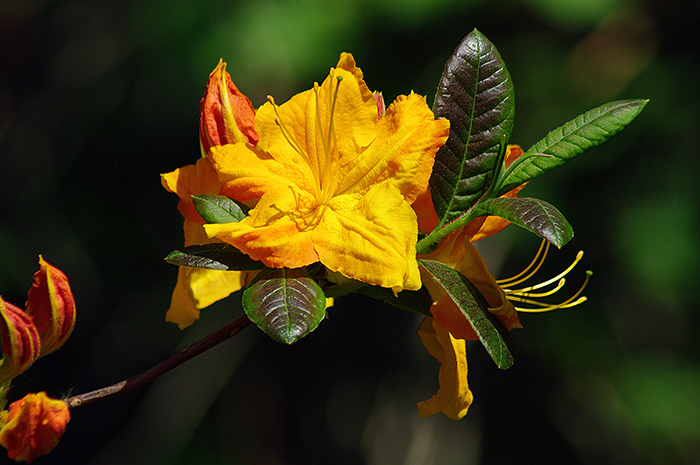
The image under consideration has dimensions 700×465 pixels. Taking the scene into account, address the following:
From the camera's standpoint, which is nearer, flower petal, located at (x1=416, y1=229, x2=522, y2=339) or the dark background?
flower petal, located at (x1=416, y1=229, x2=522, y2=339)

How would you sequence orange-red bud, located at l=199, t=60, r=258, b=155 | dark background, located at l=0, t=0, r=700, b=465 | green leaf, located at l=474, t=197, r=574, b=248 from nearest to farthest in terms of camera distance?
green leaf, located at l=474, t=197, r=574, b=248
orange-red bud, located at l=199, t=60, r=258, b=155
dark background, located at l=0, t=0, r=700, b=465

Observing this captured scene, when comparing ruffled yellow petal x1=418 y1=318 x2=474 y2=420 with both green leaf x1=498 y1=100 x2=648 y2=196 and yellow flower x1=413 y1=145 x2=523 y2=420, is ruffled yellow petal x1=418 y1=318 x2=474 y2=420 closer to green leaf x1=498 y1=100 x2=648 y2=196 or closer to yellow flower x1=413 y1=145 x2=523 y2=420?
yellow flower x1=413 y1=145 x2=523 y2=420

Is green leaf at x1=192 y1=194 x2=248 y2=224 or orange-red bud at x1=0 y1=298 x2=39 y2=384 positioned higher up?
green leaf at x1=192 y1=194 x2=248 y2=224

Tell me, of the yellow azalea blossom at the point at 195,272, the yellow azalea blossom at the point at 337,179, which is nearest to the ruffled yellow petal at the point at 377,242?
the yellow azalea blossom at the point at 337,179

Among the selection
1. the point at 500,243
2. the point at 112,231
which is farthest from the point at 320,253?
the point at 112,231

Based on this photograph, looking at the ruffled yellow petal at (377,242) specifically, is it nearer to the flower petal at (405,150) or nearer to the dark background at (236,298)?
the flower petal at (405,150)

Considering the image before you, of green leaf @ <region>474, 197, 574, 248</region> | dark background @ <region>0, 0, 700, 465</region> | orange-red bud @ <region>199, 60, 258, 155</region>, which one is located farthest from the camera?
dark background @ <region>0, 0, 700, 465</region>

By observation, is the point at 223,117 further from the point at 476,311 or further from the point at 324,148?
the point at 476,311

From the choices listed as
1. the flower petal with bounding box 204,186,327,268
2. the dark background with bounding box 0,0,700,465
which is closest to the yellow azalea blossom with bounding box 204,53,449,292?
the flower petal with bounding box 204,186,327,268

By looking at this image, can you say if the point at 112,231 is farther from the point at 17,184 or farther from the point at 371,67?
the point at 371,67
